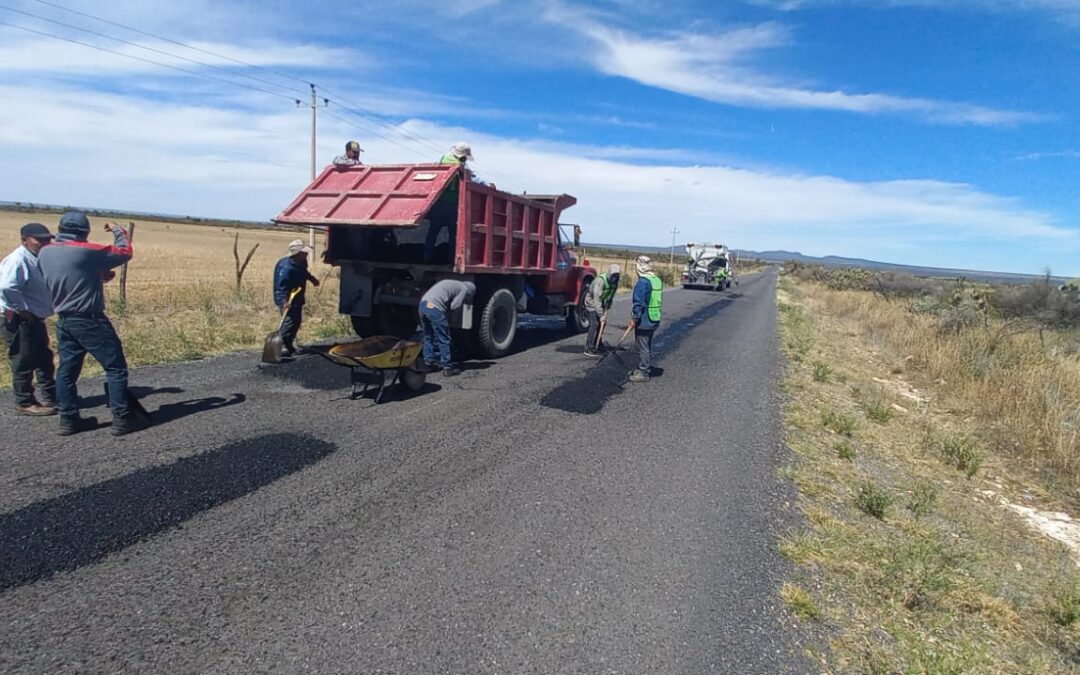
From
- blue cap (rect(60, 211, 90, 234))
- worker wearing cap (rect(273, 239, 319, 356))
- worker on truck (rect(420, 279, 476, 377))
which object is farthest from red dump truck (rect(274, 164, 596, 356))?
blue cap (rect(60, 211, 90, 234))

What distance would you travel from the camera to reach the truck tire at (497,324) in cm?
820

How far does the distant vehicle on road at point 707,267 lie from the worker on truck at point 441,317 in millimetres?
26592

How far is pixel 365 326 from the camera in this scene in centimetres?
870

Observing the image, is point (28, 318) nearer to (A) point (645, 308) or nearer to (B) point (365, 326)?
(B) point (365, 326)

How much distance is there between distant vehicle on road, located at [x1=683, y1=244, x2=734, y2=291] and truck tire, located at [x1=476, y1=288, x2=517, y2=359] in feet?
82.2

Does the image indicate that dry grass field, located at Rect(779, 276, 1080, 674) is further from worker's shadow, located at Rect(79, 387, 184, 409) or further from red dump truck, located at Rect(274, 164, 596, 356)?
worker's shadow, located at Rect(79, 387, 184, 409)

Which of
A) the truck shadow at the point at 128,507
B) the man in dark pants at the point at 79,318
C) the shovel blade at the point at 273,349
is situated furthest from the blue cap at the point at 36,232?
the shovel blade at the point at 273,349

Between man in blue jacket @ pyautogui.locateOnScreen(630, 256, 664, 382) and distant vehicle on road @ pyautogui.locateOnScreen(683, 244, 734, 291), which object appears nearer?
man in blue jacket @ pyautogui.locateOnScreen(630, 256, 664, 382)

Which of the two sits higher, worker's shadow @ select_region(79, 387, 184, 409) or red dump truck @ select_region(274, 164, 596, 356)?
red dump truck @ select_region(274, 164, 596, 356)

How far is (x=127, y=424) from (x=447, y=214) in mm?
4625

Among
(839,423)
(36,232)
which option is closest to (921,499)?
(839,423)

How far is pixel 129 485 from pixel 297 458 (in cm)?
102

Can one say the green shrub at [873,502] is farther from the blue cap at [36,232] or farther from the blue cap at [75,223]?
the blue cap at [36,232]

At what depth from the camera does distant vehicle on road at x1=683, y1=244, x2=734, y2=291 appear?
32031mm
